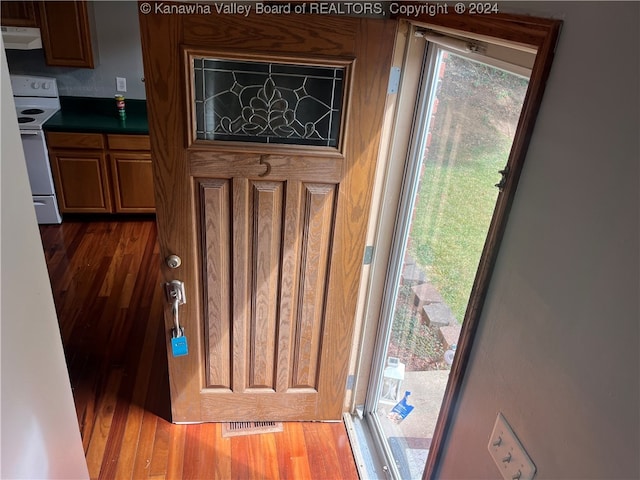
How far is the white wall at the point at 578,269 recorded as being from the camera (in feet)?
2.43

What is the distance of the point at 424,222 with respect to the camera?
6.26 feet

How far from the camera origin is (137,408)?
2.48 m

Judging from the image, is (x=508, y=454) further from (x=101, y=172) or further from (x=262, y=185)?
(x=101, y=172)

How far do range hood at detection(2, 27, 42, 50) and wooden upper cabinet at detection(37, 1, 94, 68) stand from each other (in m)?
0.06

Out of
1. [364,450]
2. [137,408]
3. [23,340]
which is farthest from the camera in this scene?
[137,408]

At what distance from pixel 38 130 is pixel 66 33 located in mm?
784

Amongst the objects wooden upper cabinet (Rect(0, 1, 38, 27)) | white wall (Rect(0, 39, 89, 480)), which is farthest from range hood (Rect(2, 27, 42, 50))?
white wall (Rect(0, 39, 89, 480))

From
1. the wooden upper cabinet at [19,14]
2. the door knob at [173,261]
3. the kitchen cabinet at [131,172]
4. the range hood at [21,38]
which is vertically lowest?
the kitchen cabinet at [131,172]

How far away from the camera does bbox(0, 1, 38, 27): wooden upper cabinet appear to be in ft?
11.6

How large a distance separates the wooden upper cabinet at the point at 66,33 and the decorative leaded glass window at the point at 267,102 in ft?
8.81

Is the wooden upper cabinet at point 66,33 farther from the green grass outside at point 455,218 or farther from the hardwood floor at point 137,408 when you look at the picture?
the green grass outside at point 455,218

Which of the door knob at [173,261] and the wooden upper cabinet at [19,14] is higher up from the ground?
the wooden upper cabinet at [19,14]

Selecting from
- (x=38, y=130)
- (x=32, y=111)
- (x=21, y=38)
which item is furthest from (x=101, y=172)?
(x=21, y=38)

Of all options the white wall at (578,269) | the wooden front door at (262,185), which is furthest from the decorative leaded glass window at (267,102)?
the white wall at (578,269)
